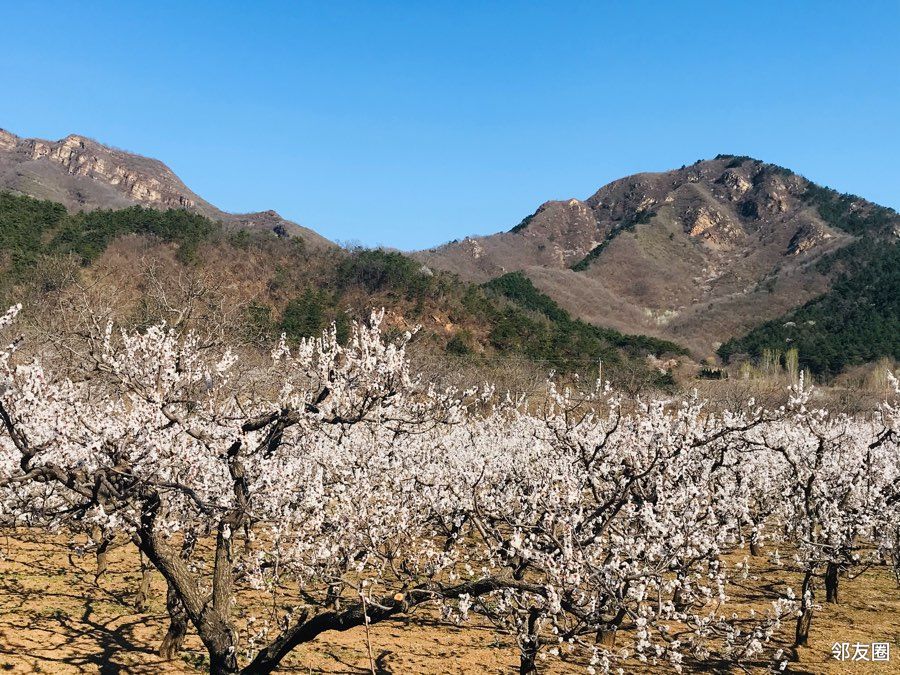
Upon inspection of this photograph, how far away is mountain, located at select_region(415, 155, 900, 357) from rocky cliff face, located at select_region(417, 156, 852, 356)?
32cm

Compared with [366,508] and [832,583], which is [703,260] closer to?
[832,583]

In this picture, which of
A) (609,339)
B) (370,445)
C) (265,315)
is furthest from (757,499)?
(609,339)

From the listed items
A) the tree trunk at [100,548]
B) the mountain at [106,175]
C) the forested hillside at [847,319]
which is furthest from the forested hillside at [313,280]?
the mountain at [106,175]

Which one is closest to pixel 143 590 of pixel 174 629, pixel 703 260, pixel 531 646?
pixel 174 629

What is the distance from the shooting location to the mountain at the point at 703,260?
126m

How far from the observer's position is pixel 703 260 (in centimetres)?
16888

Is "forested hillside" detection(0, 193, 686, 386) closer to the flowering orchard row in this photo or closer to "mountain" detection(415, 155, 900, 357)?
the flowering orchard row

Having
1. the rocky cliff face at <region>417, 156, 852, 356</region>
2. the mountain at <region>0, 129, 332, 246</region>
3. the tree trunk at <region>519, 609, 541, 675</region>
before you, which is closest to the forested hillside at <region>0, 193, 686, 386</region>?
the tree trunk at <region>519, 609, 541, 675</region>

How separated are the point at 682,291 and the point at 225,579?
158741 millimetres

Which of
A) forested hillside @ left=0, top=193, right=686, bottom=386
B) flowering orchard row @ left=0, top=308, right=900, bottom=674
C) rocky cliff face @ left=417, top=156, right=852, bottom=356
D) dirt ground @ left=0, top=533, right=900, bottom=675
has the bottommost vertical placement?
dirt ground @ left=0, top=533, right=900, bottom=675

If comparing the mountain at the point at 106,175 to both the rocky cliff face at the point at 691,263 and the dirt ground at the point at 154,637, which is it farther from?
the dirt ground at the point at 154,637

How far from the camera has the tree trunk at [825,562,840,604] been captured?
14.5 m

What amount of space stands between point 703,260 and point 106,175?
532 ft

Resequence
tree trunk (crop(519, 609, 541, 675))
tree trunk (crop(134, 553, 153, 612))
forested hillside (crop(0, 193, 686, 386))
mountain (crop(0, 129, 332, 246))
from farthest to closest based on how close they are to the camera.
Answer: mountain (crop(0, 129, 332, 246)) < forested hillside (crop(0, 193, 686, 386)) < tree trunk (crop(134, 553, 153, 612)) < tree trunk (crop(519, 609, 541, 675))
